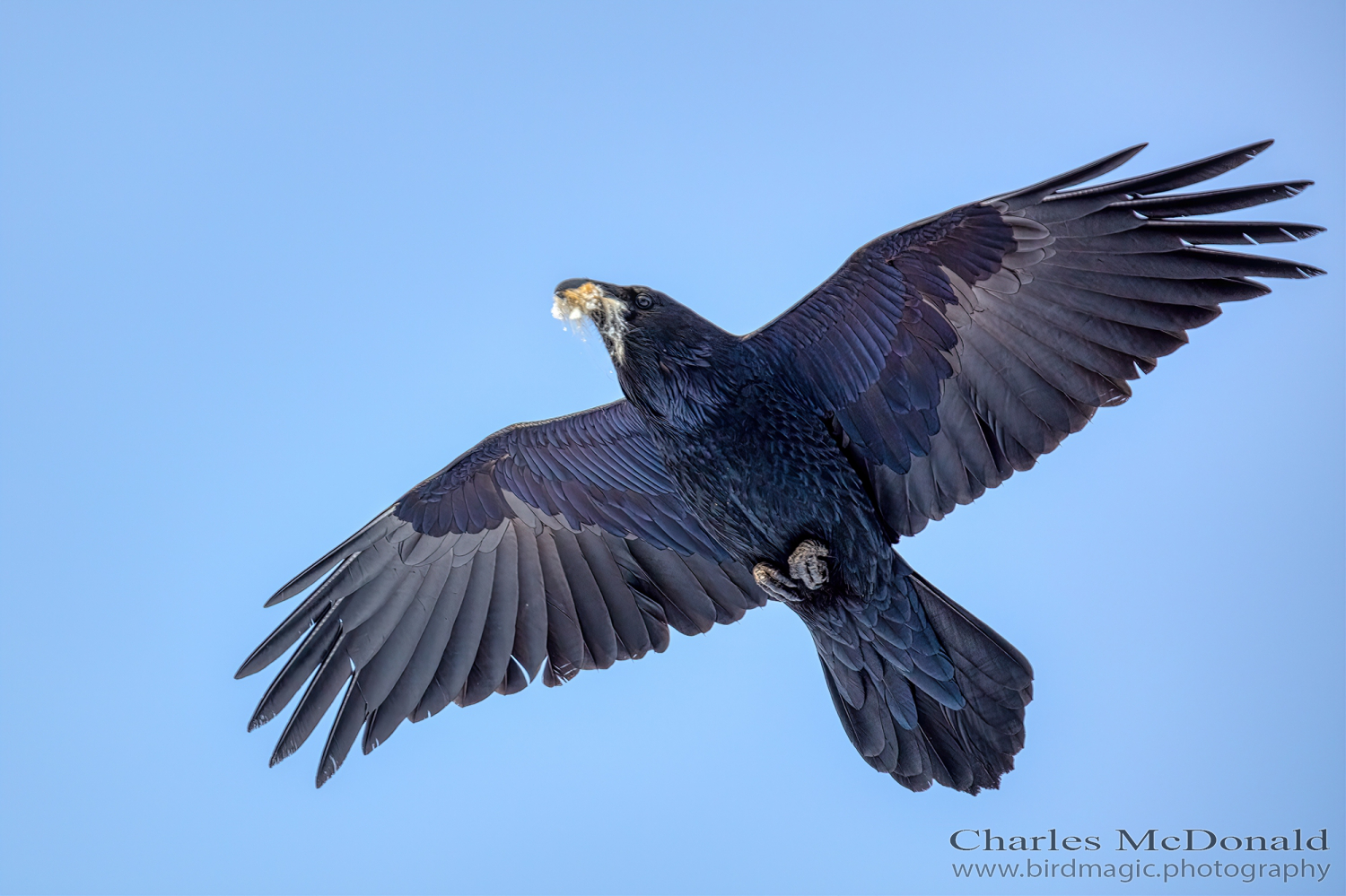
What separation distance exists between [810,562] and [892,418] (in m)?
0.75

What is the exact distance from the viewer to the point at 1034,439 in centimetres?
565

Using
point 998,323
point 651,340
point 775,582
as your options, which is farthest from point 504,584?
point 998,323

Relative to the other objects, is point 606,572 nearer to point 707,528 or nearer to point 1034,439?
point 707,528

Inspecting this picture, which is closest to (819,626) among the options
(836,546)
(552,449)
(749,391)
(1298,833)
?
(836,546)

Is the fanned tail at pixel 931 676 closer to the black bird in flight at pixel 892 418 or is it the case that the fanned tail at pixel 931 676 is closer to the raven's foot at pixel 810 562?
the black bird in flight at pixel 892 418

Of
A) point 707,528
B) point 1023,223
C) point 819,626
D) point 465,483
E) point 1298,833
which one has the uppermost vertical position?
point 1023,223

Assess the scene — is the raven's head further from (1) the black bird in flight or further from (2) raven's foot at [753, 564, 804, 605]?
(2) raven's foot at [753, 564, 804, 605]

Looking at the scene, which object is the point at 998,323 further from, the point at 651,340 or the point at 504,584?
the point at 504,584

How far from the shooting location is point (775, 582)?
588 cm

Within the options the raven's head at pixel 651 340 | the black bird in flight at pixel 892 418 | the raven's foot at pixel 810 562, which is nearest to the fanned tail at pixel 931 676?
the black bird in flight at pixel 892 418

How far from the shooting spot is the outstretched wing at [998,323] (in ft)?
17.6

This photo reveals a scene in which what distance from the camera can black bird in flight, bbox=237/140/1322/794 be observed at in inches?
215

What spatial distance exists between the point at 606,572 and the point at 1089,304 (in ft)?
9.26

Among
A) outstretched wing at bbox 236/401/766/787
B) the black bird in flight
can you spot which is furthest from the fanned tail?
outstretched wing at bbox 236/401/766/787
